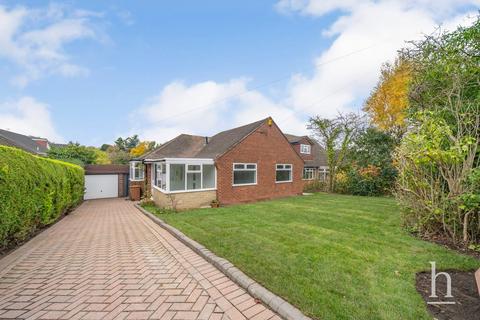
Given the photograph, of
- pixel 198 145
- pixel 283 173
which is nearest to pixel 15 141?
pixel 198 145

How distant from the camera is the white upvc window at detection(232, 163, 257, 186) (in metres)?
12.7

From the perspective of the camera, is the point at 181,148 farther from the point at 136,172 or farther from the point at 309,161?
the point at 309,161

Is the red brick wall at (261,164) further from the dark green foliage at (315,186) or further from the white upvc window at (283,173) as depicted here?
the dark green foliage at (315,186)

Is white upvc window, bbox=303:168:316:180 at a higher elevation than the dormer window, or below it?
below

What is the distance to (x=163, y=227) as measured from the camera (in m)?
7.16

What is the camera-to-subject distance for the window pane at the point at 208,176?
11.9m

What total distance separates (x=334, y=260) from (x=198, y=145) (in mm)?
14271

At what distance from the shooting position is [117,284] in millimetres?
3449

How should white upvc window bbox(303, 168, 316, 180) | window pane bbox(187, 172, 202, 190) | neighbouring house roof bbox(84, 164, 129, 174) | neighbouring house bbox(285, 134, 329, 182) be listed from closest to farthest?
window pane bbox(187, 172, 202, 190)
neighbouring house roof bbox(84, 164, 129, 174)
white upvc window bbox(303, 168, 316, 180)
neighbouring house bbox(285, 134, 329, 182)

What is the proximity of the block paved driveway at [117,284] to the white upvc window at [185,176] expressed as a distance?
485cm

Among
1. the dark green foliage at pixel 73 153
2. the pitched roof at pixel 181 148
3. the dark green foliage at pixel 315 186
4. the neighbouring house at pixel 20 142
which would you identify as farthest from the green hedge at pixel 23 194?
the dark green foliage at pixel 315 186

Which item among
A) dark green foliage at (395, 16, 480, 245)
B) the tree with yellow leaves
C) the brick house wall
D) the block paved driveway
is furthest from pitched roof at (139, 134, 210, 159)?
the tree with yellow leaves

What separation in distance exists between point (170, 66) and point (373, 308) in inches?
566

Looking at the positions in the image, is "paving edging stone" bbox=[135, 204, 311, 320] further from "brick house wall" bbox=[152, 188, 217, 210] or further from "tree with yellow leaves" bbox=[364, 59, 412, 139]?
"tree with yellow leaves" bbox=[364, 59, 412, 139]
